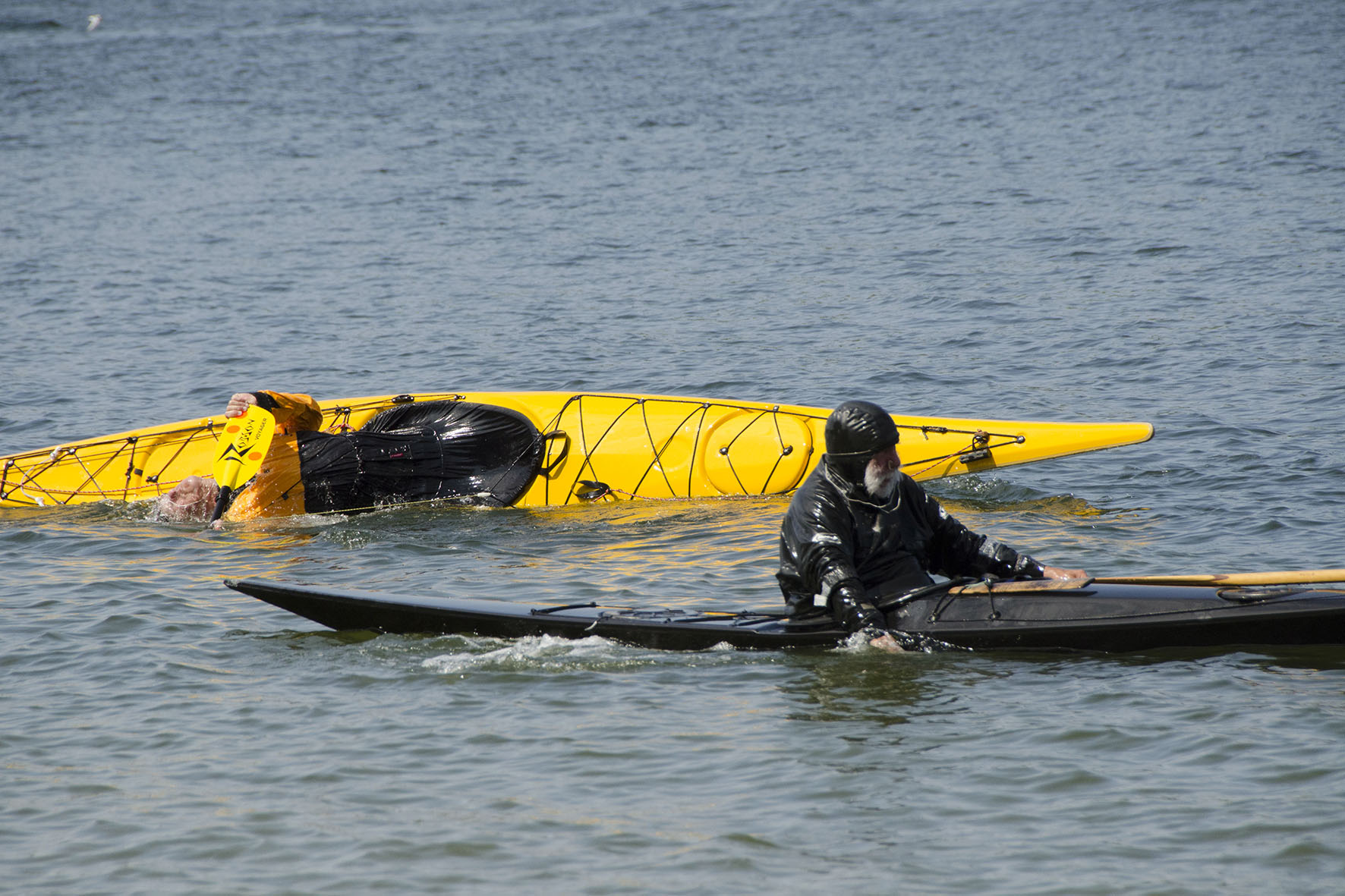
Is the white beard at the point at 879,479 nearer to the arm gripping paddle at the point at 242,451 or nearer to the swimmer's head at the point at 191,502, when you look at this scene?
the arm gripping paddle at the point at 242,451

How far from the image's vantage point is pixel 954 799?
15.6 feet

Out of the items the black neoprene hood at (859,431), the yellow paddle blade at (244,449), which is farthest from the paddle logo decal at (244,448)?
the black neoprene hood at (859,431)

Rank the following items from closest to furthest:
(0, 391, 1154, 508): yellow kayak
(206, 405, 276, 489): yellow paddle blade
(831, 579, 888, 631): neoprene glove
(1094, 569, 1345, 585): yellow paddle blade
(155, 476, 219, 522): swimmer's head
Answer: (1094, 569, 1345, 585): yellow paddle blade, (831, 579, 888, 631): neoprene glove, (0, 391, 1154, 508): yellow kayak, (206, 405, 276, 489): yellow paddle blade, (155, 476, 219, 522): swimmer's head

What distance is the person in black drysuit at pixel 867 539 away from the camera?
5500 mm

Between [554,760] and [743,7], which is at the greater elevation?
[743,7]

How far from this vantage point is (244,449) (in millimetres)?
8766

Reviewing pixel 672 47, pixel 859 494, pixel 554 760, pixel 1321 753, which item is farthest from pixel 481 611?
pixel 672 47

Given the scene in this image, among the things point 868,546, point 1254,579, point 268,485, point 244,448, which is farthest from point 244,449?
point 1254,579

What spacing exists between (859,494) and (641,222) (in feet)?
42.9

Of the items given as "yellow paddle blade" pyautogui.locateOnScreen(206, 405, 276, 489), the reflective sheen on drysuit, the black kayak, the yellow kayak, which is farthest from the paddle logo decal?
the reflective sheen on drysuit

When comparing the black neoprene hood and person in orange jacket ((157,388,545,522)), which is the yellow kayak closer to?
person in orange jacket ((157,388,545,522))

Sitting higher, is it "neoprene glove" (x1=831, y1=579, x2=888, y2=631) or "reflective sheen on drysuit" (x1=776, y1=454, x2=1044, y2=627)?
"reflective sheen on drysuit" (x1=776, y1=454, x2=1044, y2=627)

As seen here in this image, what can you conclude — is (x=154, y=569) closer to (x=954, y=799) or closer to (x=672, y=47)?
(x=954, y=799)

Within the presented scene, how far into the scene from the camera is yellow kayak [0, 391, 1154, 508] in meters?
8.34
